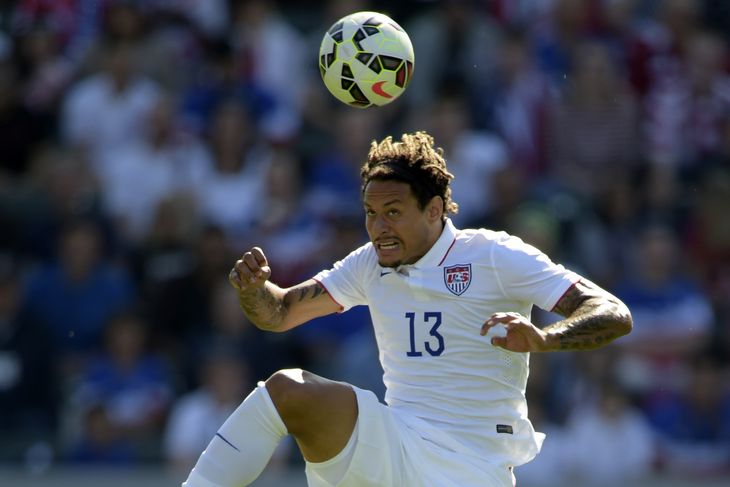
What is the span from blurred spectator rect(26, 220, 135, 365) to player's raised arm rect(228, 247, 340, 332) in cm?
517

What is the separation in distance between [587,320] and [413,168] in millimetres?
1112

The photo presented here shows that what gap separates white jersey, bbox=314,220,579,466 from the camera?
6.41 meters

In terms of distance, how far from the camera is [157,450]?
11000 mm

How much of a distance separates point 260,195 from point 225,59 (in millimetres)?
1656

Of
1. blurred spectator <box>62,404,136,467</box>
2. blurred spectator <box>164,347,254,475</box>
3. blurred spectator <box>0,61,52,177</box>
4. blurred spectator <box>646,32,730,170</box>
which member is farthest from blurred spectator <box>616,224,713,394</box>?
blurred spectator <box>0,61,52,177</box>

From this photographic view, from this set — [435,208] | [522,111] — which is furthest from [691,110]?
[435,208]

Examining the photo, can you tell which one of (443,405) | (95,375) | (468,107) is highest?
(468,107)

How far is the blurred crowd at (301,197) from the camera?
1108cm

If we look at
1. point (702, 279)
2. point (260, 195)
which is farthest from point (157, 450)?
point (702, 279)

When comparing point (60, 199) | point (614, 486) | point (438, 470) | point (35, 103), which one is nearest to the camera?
point (438, 470)

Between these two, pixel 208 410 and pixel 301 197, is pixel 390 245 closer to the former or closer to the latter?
pixel 208 410

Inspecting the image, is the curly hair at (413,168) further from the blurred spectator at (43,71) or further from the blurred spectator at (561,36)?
the blurred spectator at (43,71)

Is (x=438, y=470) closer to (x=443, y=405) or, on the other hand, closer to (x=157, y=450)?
(x=443, y=405)

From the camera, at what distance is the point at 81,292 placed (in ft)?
39.2
